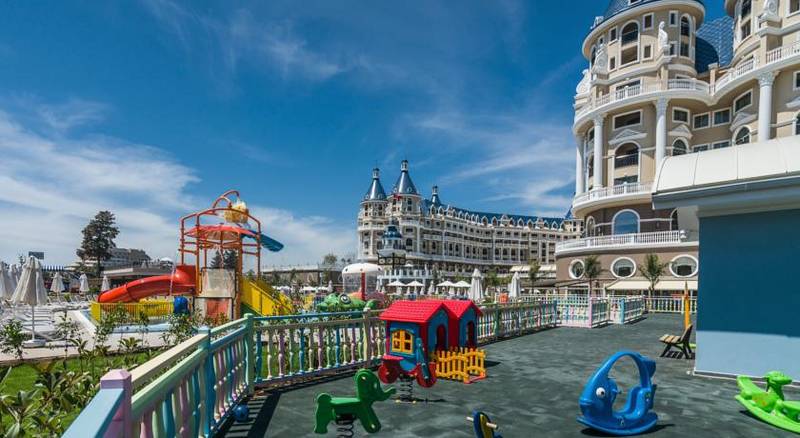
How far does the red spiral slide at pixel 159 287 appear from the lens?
2088 cm

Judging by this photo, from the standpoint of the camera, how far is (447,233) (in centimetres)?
9431

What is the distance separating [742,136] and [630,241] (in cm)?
1158

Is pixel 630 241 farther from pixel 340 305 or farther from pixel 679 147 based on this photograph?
pixel 340 305

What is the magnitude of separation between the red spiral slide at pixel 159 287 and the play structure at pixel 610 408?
65.8ft

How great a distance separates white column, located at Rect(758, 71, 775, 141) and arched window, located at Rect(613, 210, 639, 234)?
389 inches

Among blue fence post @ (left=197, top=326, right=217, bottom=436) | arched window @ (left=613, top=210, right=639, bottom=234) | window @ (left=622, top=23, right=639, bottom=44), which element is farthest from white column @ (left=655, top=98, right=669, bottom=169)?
blue fence post @ (left=197, top=326, right=217, bottom=436)

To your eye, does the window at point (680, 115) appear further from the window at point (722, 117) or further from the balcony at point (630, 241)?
the balcony at point (630, 241)

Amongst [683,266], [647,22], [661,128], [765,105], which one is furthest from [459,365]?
[647,22]

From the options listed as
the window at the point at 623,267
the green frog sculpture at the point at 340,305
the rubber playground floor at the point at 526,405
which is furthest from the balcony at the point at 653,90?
the rubber playground floor at the point at 526,405

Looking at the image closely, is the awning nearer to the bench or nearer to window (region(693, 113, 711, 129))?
window (region(693, 113, 711, 129))

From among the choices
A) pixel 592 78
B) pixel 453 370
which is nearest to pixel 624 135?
pixel 592 78

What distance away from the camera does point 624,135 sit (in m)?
37.4

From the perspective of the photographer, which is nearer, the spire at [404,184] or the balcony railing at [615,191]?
the balcony railing at [615,191]

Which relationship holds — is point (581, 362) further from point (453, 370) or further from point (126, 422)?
point (126, 422)
